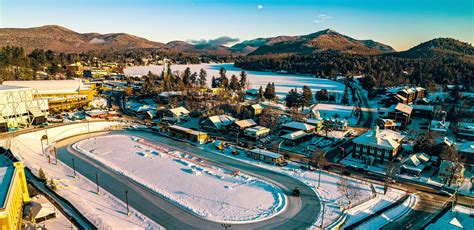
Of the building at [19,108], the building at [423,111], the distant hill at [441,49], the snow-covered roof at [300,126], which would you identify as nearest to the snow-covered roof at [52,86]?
the building at [19,108]

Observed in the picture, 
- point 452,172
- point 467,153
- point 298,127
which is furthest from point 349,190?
point 298,127

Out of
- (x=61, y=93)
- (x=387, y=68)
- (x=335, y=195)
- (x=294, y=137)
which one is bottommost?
(x=335, y=195)

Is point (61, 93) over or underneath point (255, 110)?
over

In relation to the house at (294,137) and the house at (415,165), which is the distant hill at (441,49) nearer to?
the house at (294,137)

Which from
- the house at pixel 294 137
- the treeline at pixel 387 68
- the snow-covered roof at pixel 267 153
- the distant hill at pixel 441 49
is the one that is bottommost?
the snow-covered roof at pixel 267 153

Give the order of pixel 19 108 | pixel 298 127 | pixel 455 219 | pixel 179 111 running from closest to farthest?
pixel 455 219 → pixel 298 127 → pixel 19 108 → pixel 179 111

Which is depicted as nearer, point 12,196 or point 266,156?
point 12,196

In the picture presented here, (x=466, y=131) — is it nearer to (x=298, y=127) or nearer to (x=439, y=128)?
(x=439, y=128)
